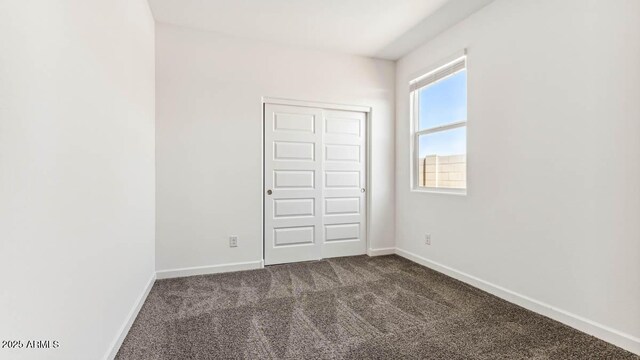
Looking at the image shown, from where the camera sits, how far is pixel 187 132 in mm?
3240

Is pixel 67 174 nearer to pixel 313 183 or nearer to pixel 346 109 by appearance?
pixel 313 183

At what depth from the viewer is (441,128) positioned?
342 cm

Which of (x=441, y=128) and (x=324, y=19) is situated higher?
(x=324, y=19)

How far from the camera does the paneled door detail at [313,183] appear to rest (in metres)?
3.64

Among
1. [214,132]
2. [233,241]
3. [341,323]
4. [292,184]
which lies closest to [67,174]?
[341,323]

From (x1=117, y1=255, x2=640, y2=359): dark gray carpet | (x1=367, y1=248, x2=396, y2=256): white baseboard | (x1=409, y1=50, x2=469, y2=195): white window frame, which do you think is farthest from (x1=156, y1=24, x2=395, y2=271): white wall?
(x1=367, y1=248, x2=396, y2=256): white baseboard

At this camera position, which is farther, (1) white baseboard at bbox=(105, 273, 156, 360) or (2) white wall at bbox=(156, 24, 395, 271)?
(2) white wall at bbox=(156, 24, 395, 271)

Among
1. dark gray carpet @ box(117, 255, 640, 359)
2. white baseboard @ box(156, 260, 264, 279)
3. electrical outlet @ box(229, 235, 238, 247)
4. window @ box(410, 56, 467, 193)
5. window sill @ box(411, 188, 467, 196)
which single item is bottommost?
dark gray carpet @ box(117, 255, 640, 359)

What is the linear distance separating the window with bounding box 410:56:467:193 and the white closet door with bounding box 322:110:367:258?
0.73m

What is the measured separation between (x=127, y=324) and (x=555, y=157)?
10.9ft

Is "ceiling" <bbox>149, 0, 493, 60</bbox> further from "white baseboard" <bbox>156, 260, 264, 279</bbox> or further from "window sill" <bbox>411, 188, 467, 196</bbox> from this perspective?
"white baseboard" <bbox>156, 260, 264, 279</bbox>

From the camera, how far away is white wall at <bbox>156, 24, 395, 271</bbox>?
10.4 ft

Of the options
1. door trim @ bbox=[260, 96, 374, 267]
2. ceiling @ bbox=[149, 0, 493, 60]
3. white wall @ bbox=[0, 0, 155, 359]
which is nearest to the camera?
white wall @ bbox=[0, 0, 155, 359]

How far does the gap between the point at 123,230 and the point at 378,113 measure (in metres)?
3.23
